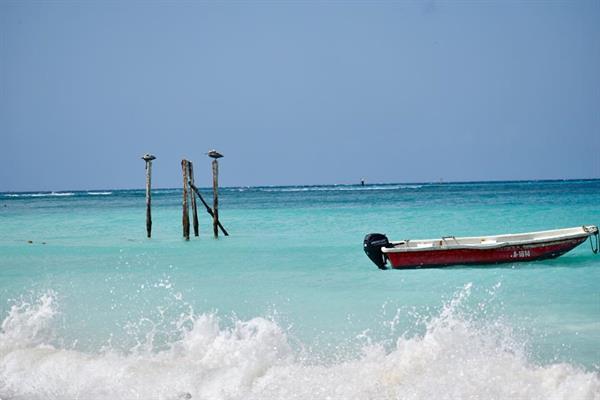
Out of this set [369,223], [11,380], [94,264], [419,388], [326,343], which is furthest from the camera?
[369,223]

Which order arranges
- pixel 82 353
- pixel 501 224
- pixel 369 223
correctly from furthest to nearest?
1. pixel 369 223
2. pixel 501 224
3. pixel 82 353

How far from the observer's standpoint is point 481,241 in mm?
17703

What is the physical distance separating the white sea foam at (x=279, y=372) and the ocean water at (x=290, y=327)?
0.07ft

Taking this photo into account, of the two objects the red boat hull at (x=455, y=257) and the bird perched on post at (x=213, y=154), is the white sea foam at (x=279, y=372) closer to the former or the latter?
the red boat hull at (x=455, y=257)

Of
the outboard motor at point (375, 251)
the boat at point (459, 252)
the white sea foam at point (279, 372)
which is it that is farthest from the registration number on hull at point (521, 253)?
the white sea foam at point (279, 372)

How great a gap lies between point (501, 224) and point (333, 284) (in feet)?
58.2

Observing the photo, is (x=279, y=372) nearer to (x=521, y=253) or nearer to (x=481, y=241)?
(x=521, y=253)

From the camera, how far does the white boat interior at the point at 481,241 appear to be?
52.6 feet

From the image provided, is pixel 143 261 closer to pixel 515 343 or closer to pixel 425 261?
pixel 425 261

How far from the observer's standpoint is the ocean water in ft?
24.4

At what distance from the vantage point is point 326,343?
9586 millimetres

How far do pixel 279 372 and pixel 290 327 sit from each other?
2.86 m

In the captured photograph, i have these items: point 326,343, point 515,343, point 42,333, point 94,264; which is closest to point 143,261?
point 94,264

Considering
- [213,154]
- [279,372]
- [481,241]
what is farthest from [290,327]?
[213,154]
